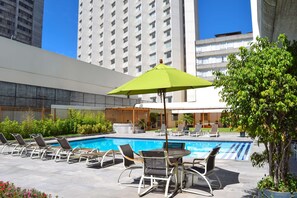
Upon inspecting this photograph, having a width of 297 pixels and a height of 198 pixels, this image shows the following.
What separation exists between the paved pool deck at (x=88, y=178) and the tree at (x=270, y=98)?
1.53 m

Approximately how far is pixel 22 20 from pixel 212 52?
7018cm

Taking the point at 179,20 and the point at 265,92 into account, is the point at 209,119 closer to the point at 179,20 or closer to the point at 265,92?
the point at 179,20

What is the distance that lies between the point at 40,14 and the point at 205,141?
325ft

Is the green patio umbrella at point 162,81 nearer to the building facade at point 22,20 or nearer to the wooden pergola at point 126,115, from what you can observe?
the wooden pergola at point 126,115

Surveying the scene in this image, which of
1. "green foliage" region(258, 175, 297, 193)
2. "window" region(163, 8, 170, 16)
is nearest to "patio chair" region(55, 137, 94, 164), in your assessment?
"green foliage" region(258, 175, 297, 193)

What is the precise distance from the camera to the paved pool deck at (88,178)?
5.65 metres

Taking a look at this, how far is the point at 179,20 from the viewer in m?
52.9

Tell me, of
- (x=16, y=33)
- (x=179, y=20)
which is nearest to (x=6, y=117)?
(x=179, y=20)

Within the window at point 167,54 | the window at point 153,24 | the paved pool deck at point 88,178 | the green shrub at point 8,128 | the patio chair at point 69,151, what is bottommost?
the paved pool deck at point 88,178

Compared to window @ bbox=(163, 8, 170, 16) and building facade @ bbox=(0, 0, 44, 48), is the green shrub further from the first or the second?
building facade @ bbox=(0, 0, 44, 48)

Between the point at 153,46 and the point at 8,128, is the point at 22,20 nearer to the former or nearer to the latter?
the point at 153,46

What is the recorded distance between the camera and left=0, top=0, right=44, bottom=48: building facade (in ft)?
275

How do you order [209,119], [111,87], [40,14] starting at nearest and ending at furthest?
[111,87] < [209,119] < [40,14]

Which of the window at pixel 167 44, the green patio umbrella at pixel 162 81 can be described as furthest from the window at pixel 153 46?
the green patio umbrella at pixel 162 81
